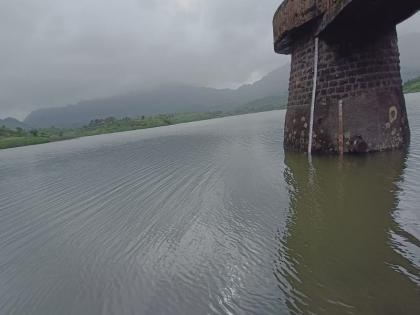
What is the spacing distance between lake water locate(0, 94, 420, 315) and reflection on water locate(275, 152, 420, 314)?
2cm

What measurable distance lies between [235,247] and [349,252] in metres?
2.13

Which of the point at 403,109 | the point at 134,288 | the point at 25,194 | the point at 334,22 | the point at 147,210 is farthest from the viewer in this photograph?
the point at 25,194

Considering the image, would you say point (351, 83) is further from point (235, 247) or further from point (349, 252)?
point (235, 247)

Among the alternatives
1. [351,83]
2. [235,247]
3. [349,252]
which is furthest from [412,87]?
[235,247]

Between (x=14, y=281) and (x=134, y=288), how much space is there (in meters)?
2.96

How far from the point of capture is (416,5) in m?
10.6

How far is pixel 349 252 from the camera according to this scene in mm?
5320

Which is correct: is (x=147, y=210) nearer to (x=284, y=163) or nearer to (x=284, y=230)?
(x=284, y=230)

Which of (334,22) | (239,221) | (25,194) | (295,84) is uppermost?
(334,22)

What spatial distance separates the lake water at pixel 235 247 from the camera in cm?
450

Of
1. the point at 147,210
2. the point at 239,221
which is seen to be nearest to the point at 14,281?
the point at 147,210

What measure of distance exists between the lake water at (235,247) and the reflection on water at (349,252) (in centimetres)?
2

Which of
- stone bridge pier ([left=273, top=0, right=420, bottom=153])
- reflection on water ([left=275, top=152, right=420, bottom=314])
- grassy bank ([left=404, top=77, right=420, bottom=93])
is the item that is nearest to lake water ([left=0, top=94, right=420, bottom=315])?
reflection on water ([left=275, top=152, right=420, bottom=314])

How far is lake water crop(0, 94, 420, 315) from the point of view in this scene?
450cm
